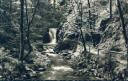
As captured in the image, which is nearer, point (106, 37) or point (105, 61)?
point (105, 61)

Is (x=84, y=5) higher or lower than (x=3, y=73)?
higher

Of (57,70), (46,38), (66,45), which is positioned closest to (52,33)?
(46,38)

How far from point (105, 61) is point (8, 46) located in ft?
42.6

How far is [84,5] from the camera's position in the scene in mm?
46156

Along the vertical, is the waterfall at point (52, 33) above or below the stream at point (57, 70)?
above

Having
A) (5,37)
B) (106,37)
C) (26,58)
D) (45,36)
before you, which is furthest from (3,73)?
(45,36)

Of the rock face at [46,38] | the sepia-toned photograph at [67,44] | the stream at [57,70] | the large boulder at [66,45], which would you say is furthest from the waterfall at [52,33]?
the large boulder at [66,45]

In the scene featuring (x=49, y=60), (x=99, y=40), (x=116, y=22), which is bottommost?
(x=49, y=60)

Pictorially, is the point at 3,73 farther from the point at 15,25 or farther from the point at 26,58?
the point at 15,25

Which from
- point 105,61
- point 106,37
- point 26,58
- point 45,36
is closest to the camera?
point 105,61

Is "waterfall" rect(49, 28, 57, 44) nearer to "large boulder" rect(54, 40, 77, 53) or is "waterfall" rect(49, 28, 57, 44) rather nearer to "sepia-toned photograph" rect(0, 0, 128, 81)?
"sepia-toned photograph" rect(0, 0, 128, 81)

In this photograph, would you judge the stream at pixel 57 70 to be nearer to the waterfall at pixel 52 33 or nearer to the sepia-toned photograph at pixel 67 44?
the sepia-toned photograph at pixel 67 44

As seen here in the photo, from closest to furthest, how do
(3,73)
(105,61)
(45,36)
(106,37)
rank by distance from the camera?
(3,73) → (105,61) → (106,37) → (45,36)

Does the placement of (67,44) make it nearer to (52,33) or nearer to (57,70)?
(57,70)
